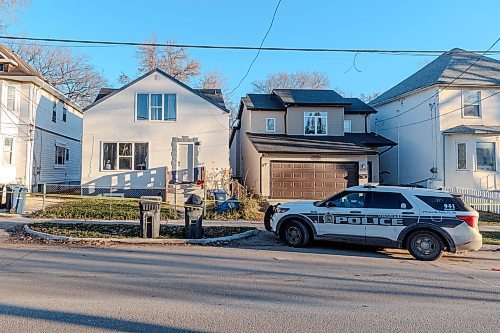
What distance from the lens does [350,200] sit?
9828 mm

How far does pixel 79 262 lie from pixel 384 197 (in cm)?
733

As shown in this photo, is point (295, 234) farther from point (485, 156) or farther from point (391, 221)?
point (485, 156)

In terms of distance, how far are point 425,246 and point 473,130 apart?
15.6 metres

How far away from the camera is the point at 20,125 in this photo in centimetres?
2162

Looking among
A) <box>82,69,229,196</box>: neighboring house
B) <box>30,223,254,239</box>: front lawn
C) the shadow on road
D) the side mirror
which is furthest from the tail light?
<box>82,69,229,196</box>: neighboring house

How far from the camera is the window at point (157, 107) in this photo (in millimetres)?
20906

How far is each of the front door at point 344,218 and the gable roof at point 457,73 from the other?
53.2ft

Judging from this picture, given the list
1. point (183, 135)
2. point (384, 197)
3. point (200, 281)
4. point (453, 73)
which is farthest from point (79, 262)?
point (453, 73)

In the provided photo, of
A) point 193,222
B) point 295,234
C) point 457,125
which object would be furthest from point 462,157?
point 193,222

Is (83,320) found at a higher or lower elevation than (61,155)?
lower

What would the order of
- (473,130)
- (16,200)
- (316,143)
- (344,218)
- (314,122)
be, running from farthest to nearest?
(314,122), (316,143), (473,130), (16,200), (344,218)

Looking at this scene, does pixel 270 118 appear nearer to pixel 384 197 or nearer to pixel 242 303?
pixel 384 197

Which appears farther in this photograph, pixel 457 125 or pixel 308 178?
pixel 457 125

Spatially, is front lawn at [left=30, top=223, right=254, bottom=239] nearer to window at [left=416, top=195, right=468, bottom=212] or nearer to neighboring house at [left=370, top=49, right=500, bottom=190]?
window at [left=416, top=195, right=468, bottom=212]
